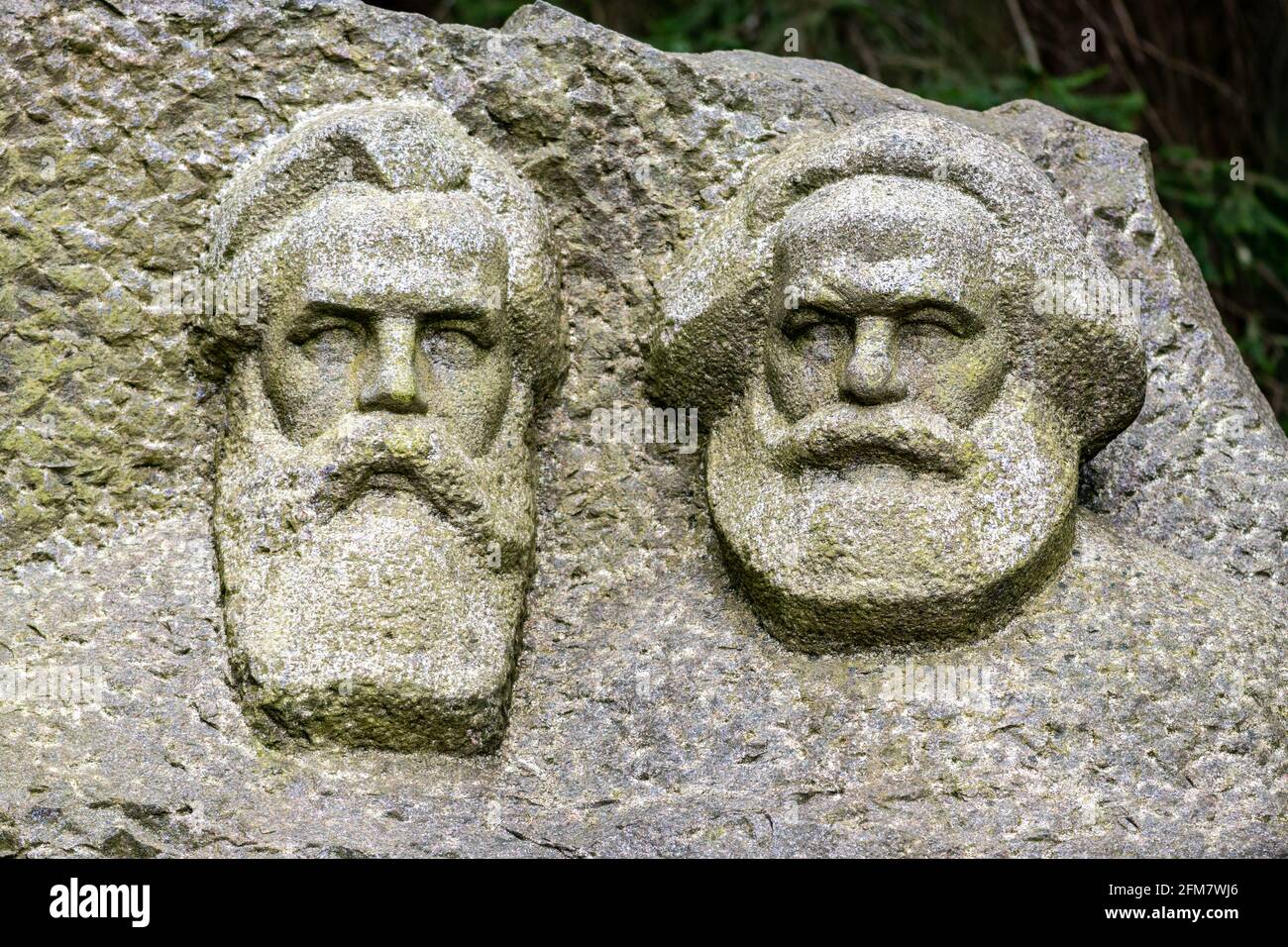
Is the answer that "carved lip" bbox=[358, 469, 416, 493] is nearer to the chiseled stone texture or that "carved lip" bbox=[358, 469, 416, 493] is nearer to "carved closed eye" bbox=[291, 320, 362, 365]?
"carved closed eye" bbox=[291, 320, 362, 365]

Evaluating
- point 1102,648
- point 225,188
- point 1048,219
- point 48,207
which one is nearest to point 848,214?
point 1048,219

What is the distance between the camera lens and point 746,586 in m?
2.72

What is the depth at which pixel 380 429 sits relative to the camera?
8.49 ft

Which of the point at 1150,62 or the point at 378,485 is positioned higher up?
the point at 1150,62

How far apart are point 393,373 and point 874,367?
67 centimetres

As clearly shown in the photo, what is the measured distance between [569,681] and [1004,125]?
48.6 inches

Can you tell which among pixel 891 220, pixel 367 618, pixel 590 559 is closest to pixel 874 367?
pixel 891 220

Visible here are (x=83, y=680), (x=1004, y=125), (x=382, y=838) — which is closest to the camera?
(x=382, y=838)

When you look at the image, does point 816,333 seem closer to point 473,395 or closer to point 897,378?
point 897,378

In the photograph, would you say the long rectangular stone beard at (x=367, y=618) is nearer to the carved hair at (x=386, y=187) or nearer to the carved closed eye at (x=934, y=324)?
the carved hair at (x=386, y=187)

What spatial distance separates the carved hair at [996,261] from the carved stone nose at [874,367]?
0.58ft

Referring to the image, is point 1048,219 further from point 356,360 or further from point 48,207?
point 48,207

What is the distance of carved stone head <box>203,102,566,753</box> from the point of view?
2523 mm

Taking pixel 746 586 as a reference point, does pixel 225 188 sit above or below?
above
